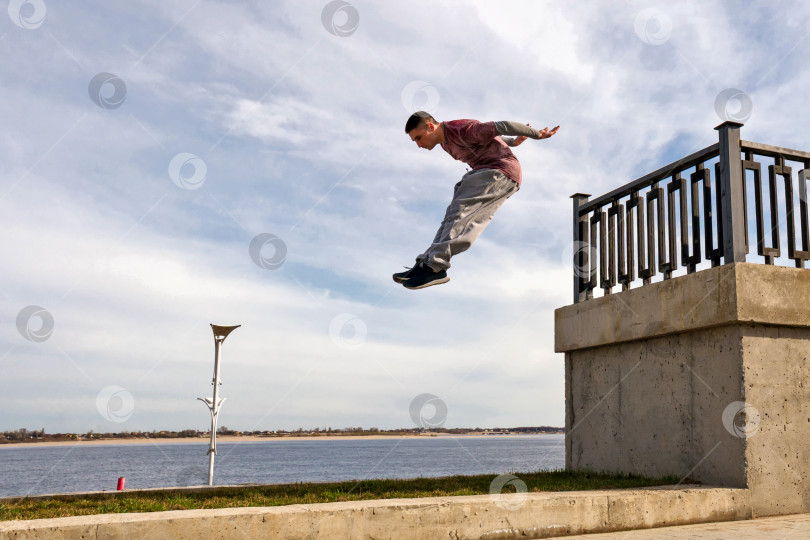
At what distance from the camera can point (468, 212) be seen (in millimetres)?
5980

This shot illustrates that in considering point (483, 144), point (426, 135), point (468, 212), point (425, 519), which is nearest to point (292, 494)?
point (425, 519)

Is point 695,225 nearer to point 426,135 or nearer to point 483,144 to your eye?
point 483,144

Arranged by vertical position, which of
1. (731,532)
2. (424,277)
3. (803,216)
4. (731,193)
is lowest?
(731,532)

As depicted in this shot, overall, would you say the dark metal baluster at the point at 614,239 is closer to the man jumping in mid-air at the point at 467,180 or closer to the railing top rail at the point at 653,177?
the railing top rail at the point at 653,177

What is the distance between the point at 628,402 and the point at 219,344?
414 inches

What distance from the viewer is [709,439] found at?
7.41 meters

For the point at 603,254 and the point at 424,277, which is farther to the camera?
the point at 603,254

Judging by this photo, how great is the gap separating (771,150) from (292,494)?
6.81 m

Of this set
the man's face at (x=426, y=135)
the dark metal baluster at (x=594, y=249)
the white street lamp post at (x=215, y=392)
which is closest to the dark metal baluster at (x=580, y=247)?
the dark metal baluster at (x=594, y=249)

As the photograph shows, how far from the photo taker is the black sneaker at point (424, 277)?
230 inches

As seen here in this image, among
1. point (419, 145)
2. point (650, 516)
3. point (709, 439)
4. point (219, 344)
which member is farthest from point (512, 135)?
point (219, 344)

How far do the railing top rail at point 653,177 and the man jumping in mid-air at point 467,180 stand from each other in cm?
294

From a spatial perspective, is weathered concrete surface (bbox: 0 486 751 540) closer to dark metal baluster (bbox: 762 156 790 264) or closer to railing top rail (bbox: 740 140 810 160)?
dark metal baluster (bbox: 762 156 790 264)

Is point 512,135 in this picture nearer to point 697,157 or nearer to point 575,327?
point 697,157
